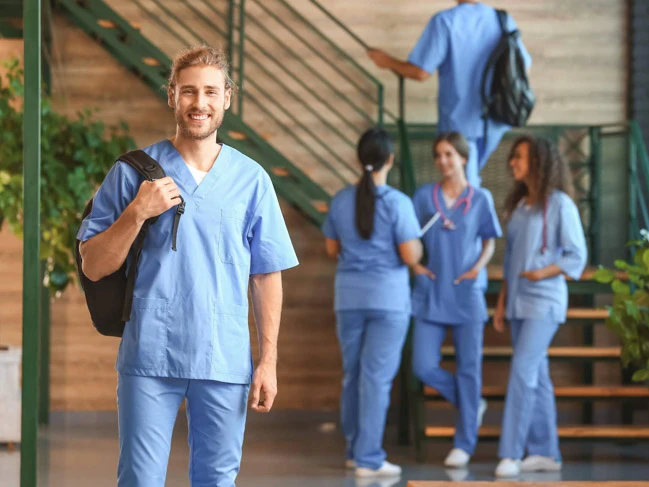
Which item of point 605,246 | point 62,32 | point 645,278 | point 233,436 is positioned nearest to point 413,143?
point 605,246

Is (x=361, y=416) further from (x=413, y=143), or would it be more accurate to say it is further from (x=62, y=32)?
(x=62, y=32)

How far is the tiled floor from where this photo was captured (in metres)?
5.41

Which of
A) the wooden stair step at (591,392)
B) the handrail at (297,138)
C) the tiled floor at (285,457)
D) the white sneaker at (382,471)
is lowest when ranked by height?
the tiled floor at (285,457)

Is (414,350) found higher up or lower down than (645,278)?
lower down

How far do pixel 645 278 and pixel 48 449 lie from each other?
3.80m

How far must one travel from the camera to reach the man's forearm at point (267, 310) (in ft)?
9.18

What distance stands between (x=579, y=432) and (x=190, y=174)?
3811mm

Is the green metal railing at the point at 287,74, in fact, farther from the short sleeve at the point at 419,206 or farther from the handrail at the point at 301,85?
the short sleeve at the point at 419,206

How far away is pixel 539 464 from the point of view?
18.5 feet

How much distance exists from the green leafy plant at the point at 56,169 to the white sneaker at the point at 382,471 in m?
2.36

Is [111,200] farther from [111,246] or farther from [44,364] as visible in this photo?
[44,364]

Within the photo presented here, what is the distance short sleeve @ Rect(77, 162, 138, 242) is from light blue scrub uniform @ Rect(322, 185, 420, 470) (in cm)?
274

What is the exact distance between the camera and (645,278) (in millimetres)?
3924

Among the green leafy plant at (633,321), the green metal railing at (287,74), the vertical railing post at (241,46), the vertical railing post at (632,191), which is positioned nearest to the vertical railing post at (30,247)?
the green leafy plant at (633,321)
